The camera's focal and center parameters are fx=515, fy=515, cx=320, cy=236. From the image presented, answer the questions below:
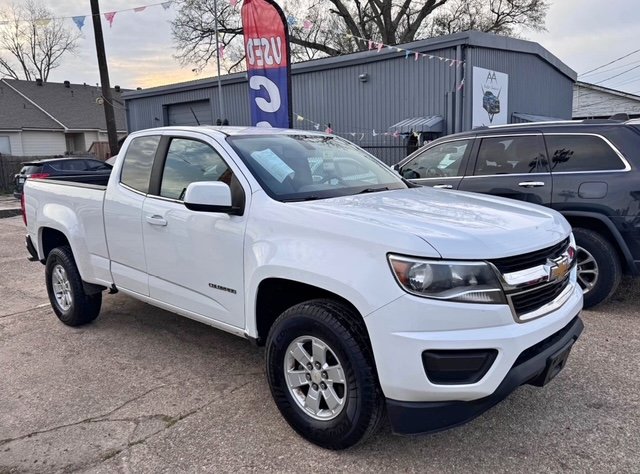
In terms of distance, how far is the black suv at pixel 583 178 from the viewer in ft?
16.1

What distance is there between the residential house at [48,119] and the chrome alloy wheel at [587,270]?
106 feet

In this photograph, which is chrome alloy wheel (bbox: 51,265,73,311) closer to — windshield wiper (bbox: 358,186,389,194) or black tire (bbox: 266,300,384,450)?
black tire (bbox: 266,300,384,450)

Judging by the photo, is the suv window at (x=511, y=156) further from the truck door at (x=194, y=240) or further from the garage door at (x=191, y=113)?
the garage door at (x=191, y=113)

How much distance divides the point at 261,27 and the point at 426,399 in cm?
770

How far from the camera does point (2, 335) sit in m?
4.94

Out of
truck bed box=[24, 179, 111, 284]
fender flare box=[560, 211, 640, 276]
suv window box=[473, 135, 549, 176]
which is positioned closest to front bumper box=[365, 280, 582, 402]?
truck bed box=[24, 179, 111, 284]

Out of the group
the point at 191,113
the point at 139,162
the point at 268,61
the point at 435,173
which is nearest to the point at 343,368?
the point at 139,162

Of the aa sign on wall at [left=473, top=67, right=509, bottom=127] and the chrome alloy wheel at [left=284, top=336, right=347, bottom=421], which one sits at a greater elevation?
the aa sign on wall at [left=473, top=67, right=509, bottom=127]

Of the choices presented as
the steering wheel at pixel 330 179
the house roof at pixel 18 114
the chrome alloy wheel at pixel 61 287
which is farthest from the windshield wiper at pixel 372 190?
the house roof at pixel 18 114

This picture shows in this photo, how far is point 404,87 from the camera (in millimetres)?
13906

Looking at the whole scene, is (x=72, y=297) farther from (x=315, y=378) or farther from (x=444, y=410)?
(x=444, y=410)

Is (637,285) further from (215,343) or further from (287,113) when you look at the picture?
(287,113)

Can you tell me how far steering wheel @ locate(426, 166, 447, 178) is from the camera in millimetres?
6309

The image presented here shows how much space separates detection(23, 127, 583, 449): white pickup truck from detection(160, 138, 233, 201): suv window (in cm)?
1
